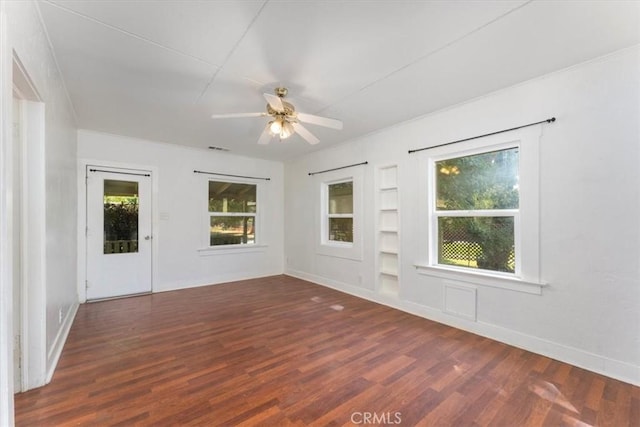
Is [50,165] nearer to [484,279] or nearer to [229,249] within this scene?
[229,249]

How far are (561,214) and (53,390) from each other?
4.17 m

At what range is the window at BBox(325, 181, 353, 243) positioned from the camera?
4744mm

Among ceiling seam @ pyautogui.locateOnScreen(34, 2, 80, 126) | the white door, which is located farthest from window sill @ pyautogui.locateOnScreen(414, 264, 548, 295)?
the white door

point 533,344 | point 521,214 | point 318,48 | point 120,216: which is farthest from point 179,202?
point 533,344

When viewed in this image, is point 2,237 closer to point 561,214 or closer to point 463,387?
point 463,387

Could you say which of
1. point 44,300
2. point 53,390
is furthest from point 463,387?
point 44,300

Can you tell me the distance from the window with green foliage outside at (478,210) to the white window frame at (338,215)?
1.25 metres

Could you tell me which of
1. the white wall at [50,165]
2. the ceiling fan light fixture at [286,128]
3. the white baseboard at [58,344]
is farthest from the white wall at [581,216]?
the white baseboard at [58,344]

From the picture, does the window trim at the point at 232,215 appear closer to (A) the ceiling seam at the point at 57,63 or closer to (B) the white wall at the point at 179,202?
(B) the white wall at the point at 179,202

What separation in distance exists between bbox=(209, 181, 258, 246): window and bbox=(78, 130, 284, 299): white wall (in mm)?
183

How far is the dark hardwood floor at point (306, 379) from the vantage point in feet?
5.63

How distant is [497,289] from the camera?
2805mm

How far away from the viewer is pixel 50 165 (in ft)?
7.33

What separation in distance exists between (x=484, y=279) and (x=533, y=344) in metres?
0.66
